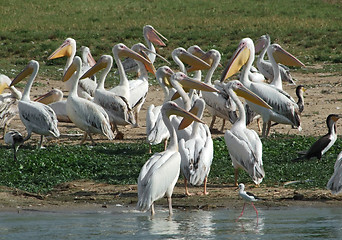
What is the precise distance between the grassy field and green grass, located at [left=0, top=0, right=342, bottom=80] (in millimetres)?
31

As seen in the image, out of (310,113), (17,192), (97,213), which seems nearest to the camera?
(97,213)

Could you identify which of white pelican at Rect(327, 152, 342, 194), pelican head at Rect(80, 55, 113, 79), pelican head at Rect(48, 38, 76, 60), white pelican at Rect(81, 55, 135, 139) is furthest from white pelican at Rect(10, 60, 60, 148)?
white pelican at Rect(327, 152, 342, 194)

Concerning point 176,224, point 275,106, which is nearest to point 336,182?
point 176,224

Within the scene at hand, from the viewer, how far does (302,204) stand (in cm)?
716

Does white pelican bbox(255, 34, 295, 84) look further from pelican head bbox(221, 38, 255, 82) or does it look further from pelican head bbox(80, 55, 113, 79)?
pelican head bbox(80, 55, 113, 79)

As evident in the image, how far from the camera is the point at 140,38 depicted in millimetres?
21922

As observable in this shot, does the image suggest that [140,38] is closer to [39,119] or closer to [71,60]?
[71,60]

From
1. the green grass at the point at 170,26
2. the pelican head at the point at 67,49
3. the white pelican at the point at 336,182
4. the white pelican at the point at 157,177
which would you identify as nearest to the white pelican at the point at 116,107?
the pelican head at the point at 67,49

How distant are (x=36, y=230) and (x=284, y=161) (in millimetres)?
3760

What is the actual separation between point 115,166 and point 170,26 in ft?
53.0

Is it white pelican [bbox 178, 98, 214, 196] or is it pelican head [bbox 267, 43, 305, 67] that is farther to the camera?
pelican head [bbox 267, 43, 305, 67]

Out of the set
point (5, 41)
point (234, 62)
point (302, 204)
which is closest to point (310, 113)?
point (234, 62)

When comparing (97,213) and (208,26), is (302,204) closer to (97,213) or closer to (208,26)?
(97,213)

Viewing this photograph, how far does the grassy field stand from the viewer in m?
8.33
